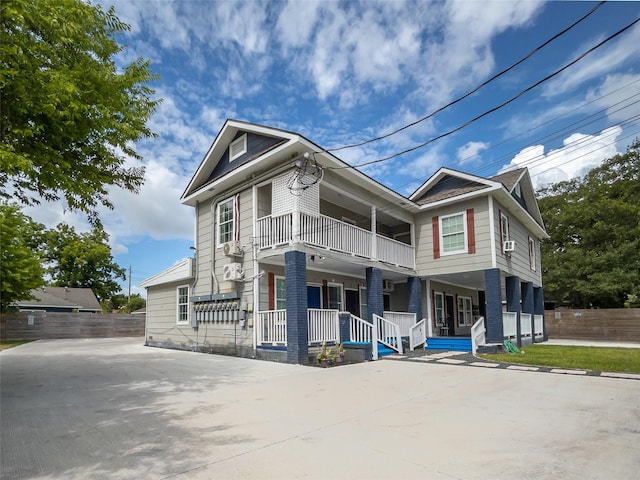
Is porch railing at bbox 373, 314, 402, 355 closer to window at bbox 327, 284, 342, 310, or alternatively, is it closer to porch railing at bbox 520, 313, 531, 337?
window at bbox 327, 284, 342, 310

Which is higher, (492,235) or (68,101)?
(68,101)

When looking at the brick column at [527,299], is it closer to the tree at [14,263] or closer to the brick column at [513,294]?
the brick column at [513,294]

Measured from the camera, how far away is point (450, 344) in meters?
13.7

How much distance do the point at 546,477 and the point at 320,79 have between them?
9169 mm

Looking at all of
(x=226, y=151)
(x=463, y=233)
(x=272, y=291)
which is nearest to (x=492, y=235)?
(x=463, y=233)

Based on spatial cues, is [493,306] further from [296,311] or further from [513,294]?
[296,311]

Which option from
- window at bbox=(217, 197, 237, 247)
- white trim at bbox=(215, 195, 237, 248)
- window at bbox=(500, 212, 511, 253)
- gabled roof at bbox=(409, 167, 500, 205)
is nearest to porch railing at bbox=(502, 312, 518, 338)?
window at bbox=(500, 212, 511, 253)

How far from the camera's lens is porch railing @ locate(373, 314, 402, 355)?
12.1 metres

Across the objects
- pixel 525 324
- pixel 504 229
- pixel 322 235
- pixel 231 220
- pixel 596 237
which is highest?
pixel 596 237

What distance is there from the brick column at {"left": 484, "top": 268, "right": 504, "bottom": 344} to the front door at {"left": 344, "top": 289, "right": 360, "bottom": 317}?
4739 millimetres

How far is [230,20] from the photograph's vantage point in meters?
8.67

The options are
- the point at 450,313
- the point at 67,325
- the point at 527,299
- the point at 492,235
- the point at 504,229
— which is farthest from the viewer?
the point at 67,325

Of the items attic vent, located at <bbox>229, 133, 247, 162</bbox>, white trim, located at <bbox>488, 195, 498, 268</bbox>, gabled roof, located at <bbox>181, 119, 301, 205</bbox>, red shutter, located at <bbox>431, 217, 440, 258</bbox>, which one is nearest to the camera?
gabled roof, located at <bbox>181, 119, 301, 205</bbox>

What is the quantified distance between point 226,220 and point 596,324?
760 inches
